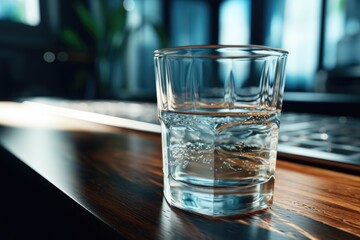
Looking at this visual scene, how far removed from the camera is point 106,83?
10.6ft

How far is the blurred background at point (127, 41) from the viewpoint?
2.95 metres

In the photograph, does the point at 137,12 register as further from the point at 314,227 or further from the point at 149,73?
the point at 314,227

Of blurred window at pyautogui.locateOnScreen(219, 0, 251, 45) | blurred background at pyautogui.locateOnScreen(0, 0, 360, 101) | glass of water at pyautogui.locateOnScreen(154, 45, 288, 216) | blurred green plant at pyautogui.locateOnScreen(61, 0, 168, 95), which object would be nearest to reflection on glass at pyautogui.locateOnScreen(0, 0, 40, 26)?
blurred background at pyautogui.locateOnScreen(0, 0, 360, 101)

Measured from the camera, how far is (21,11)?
321 centimetres

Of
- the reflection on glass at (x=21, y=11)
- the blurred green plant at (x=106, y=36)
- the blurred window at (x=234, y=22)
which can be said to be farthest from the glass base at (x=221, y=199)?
the blurred window at (x=234, y=22)

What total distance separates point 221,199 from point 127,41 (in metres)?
3.32

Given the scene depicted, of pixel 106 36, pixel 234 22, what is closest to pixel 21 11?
pixel 106 36

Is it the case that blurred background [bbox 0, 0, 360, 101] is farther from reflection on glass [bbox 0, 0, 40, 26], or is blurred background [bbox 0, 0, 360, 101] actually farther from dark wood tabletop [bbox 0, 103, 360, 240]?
dark wood tabletop [bbox 0, 103, 360, 240]

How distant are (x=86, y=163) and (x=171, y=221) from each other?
233 millimetres

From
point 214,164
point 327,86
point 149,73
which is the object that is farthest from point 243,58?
point 149,73

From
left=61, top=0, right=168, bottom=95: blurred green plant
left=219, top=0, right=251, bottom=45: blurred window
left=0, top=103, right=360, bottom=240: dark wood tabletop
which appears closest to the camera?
left=0, top=103, right=360, bottom=240: dark wood tabletop

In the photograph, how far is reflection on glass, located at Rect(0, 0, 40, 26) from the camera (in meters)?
3.12

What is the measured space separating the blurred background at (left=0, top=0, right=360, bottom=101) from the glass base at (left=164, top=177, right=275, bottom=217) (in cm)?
251

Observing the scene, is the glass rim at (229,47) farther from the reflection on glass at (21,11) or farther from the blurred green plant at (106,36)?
the reflection on glass at (21,11)
